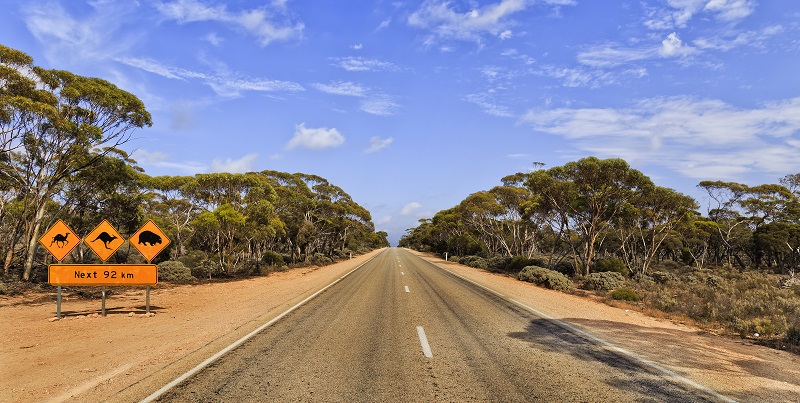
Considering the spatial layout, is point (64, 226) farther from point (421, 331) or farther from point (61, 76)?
point (421, 331)

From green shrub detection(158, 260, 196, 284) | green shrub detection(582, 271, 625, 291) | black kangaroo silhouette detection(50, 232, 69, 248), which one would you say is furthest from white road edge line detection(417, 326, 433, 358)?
green shrub detection(158, 260, 196, 284)

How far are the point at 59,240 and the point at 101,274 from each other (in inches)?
55.0

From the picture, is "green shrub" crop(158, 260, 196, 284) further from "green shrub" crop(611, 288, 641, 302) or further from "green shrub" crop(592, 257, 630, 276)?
Answer: "green shrub" crop(592, 257, 630, 276)

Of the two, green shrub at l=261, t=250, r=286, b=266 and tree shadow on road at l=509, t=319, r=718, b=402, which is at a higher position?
green shrub at l=261, t=250, r=286, b=266

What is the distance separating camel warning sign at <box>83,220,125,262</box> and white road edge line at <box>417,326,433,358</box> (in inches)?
353

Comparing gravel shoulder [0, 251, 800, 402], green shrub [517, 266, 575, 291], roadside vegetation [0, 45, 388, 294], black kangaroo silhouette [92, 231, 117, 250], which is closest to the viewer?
gravel shoulder [0, 251, 800, 402]

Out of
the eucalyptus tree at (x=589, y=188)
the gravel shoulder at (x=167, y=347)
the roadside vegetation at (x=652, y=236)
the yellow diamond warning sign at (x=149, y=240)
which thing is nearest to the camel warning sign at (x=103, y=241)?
the yellow diamond warning sign at (x=149, y=240)

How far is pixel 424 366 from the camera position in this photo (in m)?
6.25

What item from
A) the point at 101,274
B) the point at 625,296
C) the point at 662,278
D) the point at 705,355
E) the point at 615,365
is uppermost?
the point at 101,274

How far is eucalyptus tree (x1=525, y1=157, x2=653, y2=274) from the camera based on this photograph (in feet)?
86.1

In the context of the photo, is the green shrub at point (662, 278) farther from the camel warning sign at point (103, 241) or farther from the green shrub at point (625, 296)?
the camel warning sign at point (103, 241)

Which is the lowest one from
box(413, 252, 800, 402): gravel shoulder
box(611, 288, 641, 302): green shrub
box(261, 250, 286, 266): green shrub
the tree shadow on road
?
box(611, 288, 641, 302): green shrub

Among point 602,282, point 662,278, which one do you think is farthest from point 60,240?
point 662,278

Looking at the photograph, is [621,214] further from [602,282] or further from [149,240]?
[149,240]
